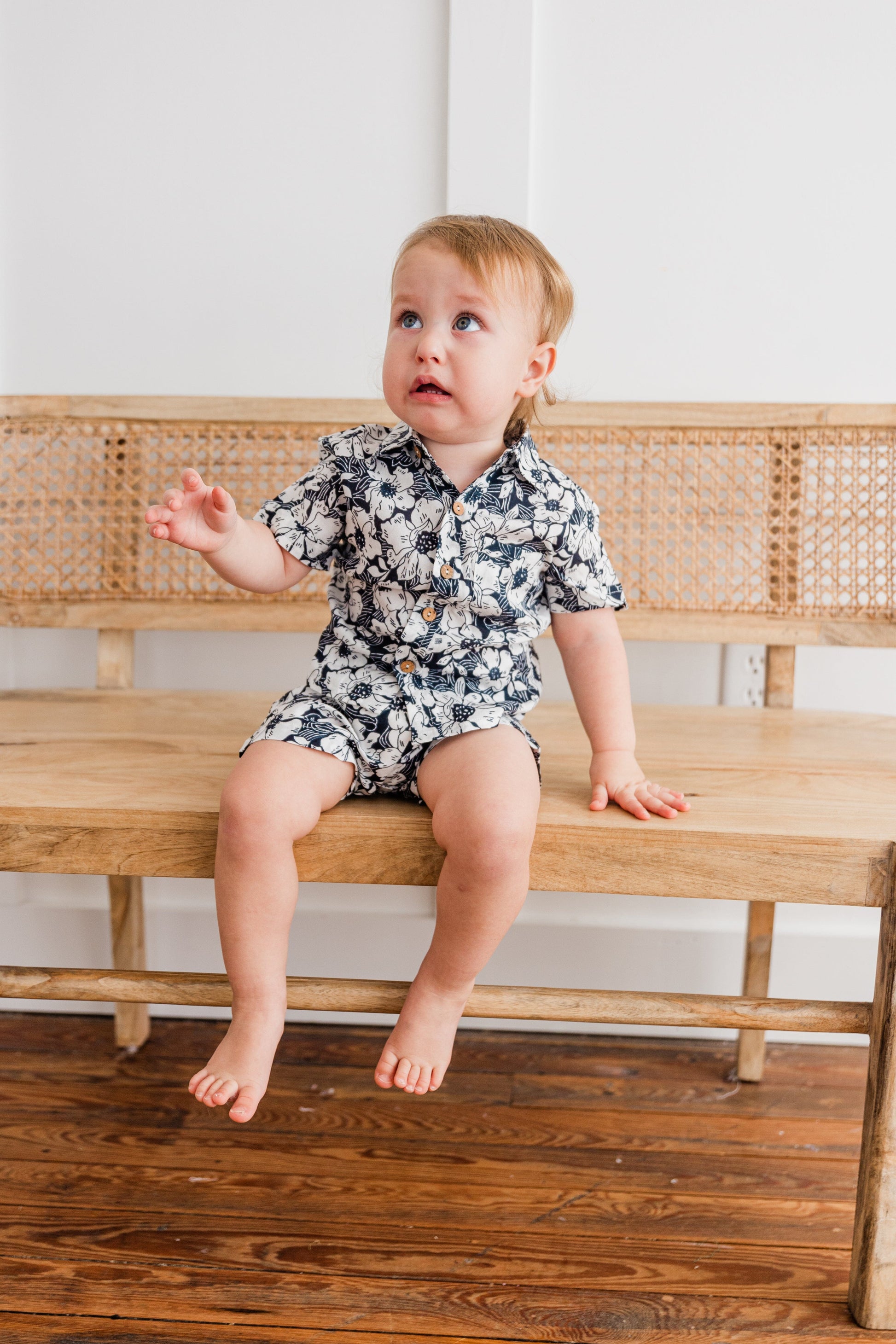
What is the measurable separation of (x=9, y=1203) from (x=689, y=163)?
149 centimetres

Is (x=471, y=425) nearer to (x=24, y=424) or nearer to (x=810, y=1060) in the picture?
(x=24, y=424)

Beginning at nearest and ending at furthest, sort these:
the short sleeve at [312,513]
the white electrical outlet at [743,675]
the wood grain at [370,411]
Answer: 1. the short sleeve at [312,513]
2. the wood grain at [370,411]
3. the white electrical outlet at [743,675]

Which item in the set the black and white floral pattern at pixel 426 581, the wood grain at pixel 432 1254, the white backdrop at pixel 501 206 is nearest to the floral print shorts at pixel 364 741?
the black and white floral pattern at pixel 426 581

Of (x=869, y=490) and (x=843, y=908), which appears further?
(x=843, y=908)

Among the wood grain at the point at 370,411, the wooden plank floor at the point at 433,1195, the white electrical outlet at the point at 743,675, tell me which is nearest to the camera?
the wooden plank floor at the point at 433,1195

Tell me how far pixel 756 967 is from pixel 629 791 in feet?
1.82

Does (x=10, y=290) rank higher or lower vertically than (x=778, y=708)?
higher

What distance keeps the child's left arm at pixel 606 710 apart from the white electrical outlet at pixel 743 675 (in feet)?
1.65

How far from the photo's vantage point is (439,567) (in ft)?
3.24

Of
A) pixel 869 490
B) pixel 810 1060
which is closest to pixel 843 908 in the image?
pixel 810 1060

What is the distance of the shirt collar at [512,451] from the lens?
1.02 metres

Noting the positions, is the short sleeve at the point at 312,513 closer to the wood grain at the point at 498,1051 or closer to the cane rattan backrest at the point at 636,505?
the cane rattan backrest at the point at 636,505

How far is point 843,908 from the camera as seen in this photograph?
1.49 m

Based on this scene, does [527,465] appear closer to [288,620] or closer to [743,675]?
[288,620]
